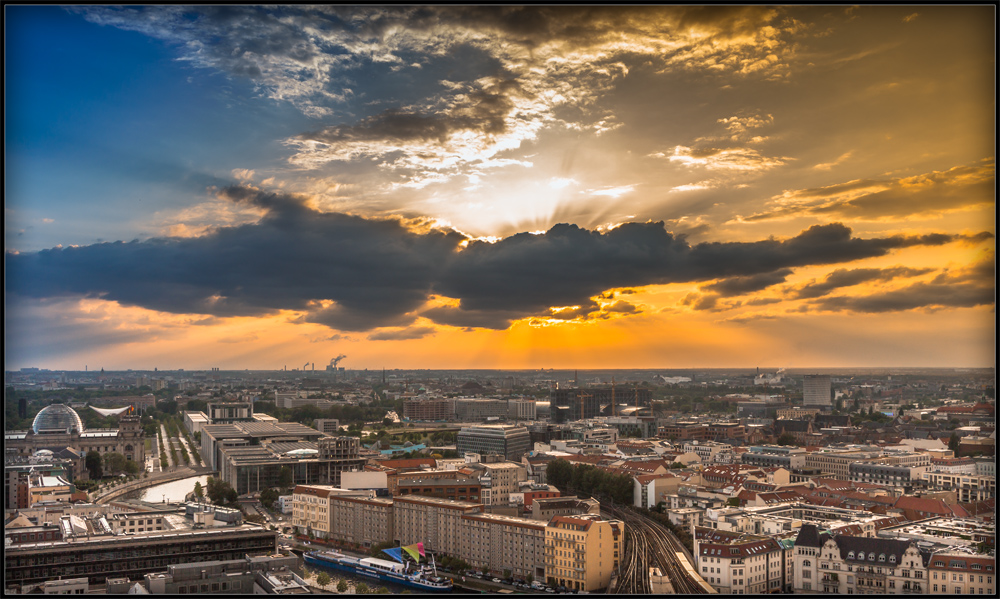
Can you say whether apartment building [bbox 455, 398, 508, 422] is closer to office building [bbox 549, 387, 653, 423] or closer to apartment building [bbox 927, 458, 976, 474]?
office building [bbox 549, 387, 653, 423]

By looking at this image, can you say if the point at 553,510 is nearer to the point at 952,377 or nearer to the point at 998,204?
the point at 998,204

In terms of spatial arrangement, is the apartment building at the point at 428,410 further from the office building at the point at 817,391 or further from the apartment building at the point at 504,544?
the apartment building at the point at 504,544

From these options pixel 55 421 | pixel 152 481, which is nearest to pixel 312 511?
pixel 152 481

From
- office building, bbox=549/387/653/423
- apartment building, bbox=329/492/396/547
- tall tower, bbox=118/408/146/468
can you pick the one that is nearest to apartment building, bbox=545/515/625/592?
apartment building, bbox=329/492/396/547

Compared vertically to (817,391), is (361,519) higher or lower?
lower

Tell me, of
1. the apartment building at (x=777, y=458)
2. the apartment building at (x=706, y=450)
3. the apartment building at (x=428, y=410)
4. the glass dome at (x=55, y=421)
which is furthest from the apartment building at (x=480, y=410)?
the apartment building at (x=777, y=458)

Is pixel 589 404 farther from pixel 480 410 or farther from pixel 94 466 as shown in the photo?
pixel 94 466
